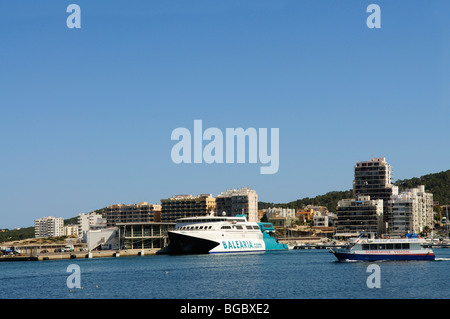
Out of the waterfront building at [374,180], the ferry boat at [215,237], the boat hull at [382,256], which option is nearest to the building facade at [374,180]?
the waterfront building at [374,180]

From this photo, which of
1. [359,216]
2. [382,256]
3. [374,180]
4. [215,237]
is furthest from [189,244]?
[374,180]

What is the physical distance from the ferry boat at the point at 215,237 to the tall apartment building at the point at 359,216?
63594 mm

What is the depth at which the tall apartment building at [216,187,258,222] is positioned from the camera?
17912 centimetres

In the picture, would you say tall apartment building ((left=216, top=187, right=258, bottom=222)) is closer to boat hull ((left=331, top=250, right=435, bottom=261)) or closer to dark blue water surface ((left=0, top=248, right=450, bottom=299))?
boat hull ((left=331, top=250, right=435, bottom=261))

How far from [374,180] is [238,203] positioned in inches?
1636

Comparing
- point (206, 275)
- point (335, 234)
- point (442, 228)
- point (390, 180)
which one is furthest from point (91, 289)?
point (442, 228)

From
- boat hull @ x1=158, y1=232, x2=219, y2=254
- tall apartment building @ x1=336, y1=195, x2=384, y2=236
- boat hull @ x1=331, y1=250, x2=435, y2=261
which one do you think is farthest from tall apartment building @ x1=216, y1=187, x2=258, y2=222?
boat hull @ x1=331, y1=250, x2=435, y2=261

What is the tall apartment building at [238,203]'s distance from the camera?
588 ft

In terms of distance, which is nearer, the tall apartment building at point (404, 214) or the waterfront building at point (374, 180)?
the tall apartment building at point (404, 214)

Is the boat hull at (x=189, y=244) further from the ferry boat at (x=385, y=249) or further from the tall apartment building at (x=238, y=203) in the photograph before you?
the tall apartment building at (x=238, y=203)

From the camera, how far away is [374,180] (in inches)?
7328
